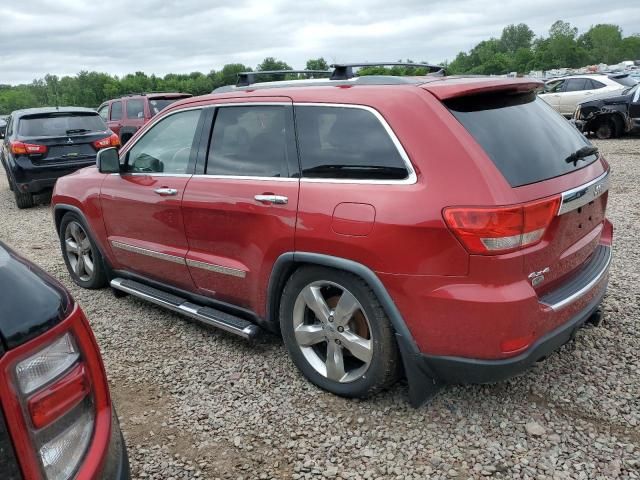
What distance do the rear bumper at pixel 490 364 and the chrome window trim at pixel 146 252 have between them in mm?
1970

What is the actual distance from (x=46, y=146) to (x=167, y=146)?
21.0 feet

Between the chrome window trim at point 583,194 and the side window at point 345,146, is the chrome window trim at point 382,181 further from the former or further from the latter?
the chrome window trim at point 583,194

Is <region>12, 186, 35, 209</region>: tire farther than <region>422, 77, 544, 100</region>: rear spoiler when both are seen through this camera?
Yes

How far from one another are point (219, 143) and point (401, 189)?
1531mm

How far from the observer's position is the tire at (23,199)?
9.72m

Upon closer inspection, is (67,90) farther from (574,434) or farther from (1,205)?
(574,434)

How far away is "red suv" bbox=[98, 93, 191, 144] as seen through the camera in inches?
525

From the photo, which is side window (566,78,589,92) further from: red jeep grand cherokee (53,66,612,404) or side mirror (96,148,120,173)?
side mirror (96,148,120,173)

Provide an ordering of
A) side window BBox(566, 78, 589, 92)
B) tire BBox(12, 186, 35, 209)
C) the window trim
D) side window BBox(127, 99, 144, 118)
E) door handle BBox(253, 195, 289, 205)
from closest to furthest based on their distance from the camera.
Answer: door handle BBox(253, 195, 289, 205), the window trim, tire BBox(12, 186, 35, 209), side window BBox(127, 99, 144, 118), side window BBox(566, 78, 589, 92)

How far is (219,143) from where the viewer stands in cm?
365

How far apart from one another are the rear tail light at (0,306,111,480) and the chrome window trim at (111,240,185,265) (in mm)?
2346

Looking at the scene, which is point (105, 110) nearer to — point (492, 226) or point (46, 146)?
point (46, 146)

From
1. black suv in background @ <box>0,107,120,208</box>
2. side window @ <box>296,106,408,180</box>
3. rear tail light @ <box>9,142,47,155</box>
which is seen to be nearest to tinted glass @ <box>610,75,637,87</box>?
black suv in background @ <box>0,107,120,208</box>

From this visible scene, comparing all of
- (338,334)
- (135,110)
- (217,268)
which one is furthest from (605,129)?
(338,334)
